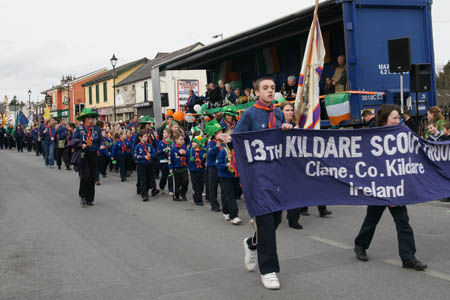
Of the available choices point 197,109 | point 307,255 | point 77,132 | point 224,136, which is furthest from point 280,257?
point 197,109

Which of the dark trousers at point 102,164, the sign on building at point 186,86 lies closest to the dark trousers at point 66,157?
the dark trousers at point 102,164

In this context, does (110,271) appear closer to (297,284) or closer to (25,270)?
(25,270)

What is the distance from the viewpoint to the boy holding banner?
4.88 metres

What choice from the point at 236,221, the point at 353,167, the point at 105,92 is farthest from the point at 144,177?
the point at 105,92

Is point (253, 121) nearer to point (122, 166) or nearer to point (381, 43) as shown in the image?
point (381, 43)

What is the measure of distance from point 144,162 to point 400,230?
23.9 ft

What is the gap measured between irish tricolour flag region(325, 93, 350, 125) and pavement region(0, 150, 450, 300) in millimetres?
2118

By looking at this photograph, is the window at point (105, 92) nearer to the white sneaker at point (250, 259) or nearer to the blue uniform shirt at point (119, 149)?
the blue uniform shirt at point (119, 149)

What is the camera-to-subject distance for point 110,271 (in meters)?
5.66

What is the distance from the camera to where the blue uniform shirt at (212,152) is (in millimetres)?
9375

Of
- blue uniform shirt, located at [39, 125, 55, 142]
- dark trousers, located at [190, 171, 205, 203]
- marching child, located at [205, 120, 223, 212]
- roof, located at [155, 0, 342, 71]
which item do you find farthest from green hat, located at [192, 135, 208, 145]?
blue uniform shirt, located at [39, 125, 55, 142]

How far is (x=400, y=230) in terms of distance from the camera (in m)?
5.38

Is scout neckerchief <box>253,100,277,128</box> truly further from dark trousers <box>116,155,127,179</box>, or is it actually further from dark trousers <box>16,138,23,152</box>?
dark trousers <box>16,138,23,152</box>

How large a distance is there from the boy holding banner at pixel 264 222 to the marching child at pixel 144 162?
6250 mm
